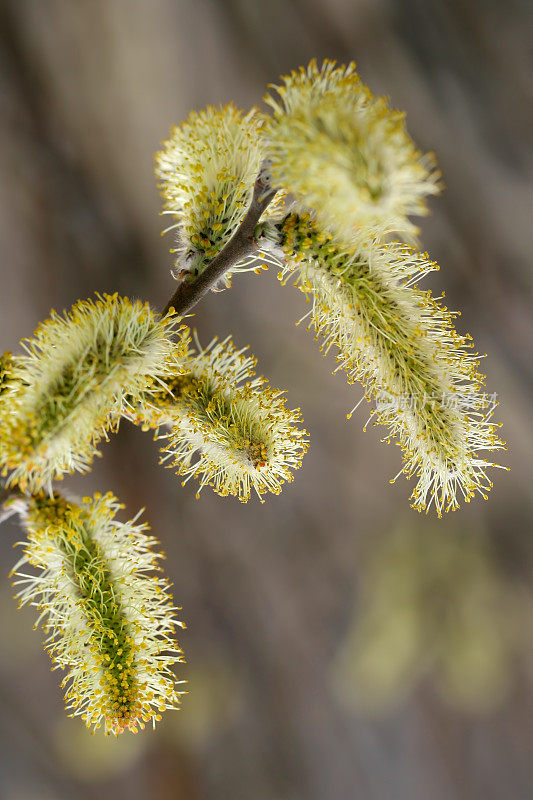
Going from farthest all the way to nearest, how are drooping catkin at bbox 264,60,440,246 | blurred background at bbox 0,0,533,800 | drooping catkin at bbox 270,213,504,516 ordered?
blurred background at bbox 0,0,533,800 < drooping catkin at bbox 270,213,504,516 < drooping catkin at bbox 264,60,440,246

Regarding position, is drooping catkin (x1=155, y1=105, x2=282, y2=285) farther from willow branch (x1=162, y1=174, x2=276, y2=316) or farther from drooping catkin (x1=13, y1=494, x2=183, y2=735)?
drooping catkin (x1=13, y1=494, x2=183, y2=735)

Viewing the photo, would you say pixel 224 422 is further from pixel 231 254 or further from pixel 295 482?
pixel 295 482

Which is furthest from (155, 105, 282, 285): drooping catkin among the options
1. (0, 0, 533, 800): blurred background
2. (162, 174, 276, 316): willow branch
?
(0, 0, 533, 800): blurred background

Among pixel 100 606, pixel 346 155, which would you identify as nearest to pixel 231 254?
pixel 346 155

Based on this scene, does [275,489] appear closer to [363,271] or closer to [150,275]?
[363,271]

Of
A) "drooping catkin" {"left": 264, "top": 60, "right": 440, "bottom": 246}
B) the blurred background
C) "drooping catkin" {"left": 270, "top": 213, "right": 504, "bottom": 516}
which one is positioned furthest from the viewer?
the blurred background

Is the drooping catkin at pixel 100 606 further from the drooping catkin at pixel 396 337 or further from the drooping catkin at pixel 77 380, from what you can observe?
the drooping catkin at pixel 396 337
